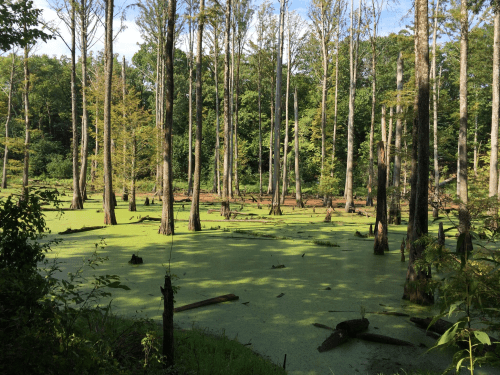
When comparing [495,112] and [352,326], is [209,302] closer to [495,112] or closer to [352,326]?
[352,326]

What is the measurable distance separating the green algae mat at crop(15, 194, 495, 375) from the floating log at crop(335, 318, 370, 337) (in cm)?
10

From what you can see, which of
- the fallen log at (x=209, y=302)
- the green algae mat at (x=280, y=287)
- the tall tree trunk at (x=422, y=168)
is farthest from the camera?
the tall tree trunk at (x=422, y=168)

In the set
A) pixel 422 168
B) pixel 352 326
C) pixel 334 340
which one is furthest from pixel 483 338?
pixel 422 168

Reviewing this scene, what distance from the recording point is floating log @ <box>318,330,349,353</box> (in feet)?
11.2

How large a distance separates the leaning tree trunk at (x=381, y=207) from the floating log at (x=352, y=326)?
392cm

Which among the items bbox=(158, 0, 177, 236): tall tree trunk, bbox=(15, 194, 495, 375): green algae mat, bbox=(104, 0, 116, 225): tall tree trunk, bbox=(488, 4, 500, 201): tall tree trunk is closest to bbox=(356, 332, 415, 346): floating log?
bbox=(15, 194, 495, 375): green algae mat

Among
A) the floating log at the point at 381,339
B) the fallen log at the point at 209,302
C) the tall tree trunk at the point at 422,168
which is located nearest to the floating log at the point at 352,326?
the floating log at the point at 381,339

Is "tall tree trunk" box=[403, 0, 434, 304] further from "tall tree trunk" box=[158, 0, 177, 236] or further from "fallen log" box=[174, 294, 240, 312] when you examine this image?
"tall tree trunk" box=[158, 0, 177, 236]

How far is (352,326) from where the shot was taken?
3.70 metres

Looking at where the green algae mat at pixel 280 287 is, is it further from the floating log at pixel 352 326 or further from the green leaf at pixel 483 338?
the green leaf at pixel 483 338

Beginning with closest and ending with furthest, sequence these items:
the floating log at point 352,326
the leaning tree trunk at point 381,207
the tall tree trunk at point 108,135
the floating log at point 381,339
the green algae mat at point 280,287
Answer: the green algae mat at point 280,287 < the floating log at point 381,339 < the floating log at point 352,326 < the leaning tree trunk at point 381,207 < the tall tree trunk at point 108,135

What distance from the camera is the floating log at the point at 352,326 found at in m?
3.70

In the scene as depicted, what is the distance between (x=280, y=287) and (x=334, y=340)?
186 cm

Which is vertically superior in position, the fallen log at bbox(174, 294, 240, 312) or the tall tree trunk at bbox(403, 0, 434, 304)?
the tall tree trunk at bbox(403, 0, 434, 304)
